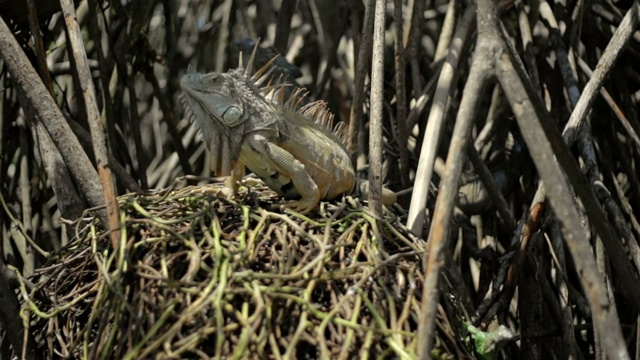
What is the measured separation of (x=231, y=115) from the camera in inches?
156

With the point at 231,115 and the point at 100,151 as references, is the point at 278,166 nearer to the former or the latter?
the point at 231,115

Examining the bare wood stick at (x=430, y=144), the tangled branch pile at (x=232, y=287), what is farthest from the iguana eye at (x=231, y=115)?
the bare wood stick at (x=430, y=144)

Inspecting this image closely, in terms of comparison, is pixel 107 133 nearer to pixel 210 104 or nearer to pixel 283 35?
pixel 283 35

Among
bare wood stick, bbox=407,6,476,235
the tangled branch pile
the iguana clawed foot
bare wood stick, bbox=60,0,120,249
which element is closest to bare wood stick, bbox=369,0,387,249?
the tangled branch pile

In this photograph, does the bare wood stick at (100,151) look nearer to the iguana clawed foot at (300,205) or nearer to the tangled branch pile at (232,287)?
the tangled branch pile at (232,287)

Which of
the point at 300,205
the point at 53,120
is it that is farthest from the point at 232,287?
the point at 53,120

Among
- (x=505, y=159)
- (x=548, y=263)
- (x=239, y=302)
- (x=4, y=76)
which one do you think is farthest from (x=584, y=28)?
(x=239, y=302)

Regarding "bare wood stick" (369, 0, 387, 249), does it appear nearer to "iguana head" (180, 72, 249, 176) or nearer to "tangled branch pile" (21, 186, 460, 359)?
"tangled branch pile" (21, 186, 460, 359)

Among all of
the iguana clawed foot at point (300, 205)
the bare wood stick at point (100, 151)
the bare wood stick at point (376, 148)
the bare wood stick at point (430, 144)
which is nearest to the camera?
the bare wood stick at point (100, 151)

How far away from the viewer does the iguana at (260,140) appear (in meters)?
3.96

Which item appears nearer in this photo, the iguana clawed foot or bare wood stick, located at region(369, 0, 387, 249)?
bare wood stick, located at region(369, 0, 387, 249)

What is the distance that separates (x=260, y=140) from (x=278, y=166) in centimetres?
11

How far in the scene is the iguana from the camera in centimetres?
396

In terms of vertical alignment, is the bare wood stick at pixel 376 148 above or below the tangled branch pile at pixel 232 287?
above
